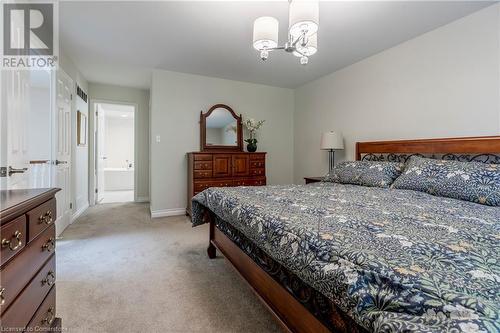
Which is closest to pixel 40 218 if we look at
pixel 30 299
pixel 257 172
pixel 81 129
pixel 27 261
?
pixel 27 261

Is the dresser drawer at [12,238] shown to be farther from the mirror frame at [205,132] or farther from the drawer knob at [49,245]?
the mirror frame at [205,132]

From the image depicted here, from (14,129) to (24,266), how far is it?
50.7 inches

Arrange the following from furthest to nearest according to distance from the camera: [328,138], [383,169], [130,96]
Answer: [130,96] < [328,138] < [383,169]

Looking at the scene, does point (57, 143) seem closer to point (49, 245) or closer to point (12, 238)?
point (49, 245)

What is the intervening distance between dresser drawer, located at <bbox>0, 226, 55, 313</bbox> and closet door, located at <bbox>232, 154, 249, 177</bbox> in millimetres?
2903

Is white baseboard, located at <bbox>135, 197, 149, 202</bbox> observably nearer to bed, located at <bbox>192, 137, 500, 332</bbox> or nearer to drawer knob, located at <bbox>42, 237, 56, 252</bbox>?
bed, located at <bbox>192, 137, 500, 332</bbox>

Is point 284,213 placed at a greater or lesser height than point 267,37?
lesser

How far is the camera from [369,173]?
2.61 metres

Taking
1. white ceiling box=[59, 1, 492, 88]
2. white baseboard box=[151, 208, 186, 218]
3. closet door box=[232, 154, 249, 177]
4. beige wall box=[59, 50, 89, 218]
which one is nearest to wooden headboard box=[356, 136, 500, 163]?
white ceiling box=[59, 1, 492, 88]

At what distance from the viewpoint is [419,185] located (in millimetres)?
2143

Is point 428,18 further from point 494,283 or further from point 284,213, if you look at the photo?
point 494,283

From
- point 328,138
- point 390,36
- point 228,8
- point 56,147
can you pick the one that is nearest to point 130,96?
point 56,147

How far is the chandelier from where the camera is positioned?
1.67 meters

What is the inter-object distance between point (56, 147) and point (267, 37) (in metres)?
2.66
